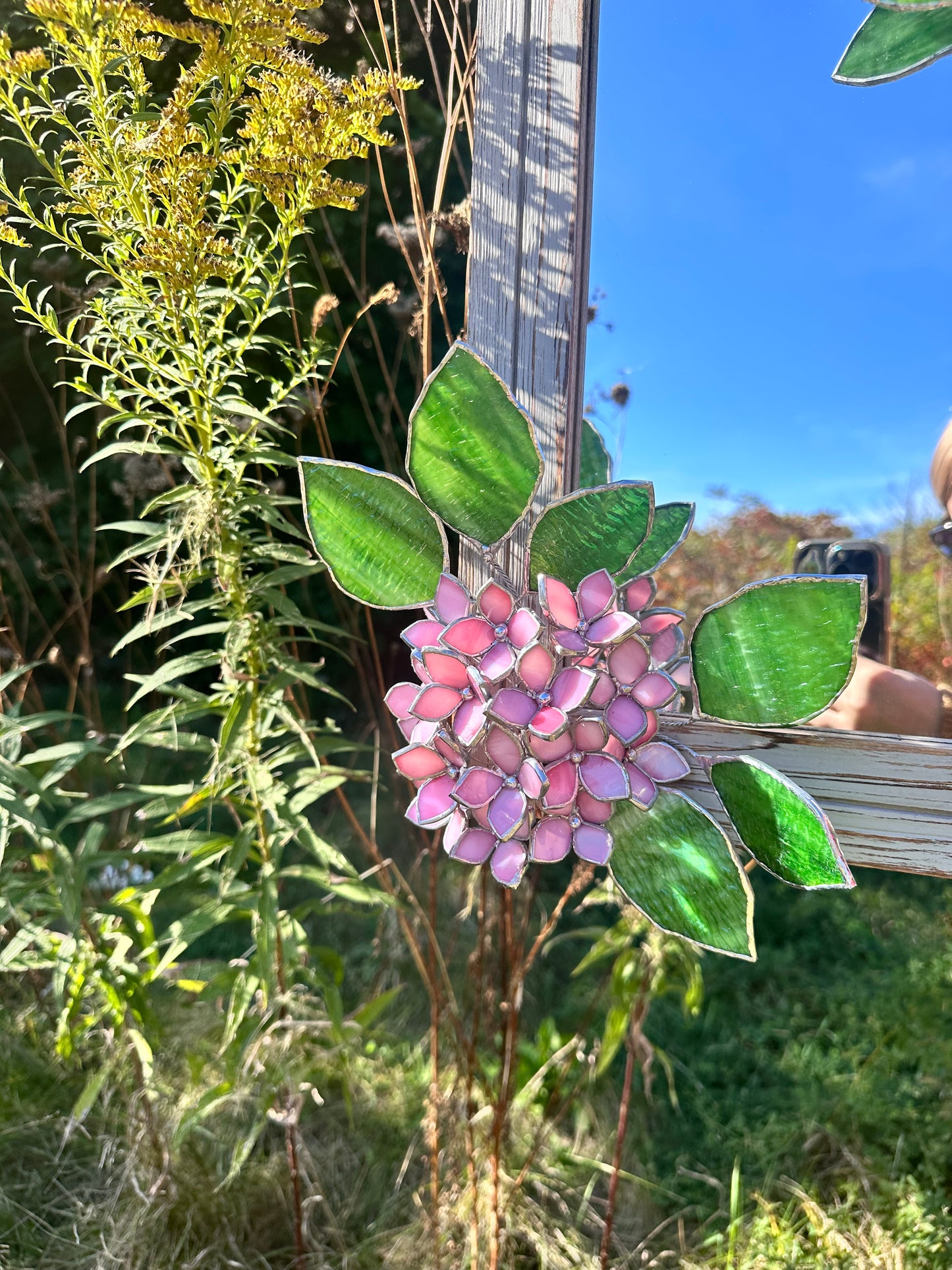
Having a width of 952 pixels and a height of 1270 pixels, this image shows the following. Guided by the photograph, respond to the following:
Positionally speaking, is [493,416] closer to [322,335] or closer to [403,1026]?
[322,335]

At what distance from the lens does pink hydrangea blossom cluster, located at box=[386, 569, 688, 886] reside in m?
0.54

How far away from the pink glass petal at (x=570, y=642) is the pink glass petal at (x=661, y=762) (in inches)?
3.5

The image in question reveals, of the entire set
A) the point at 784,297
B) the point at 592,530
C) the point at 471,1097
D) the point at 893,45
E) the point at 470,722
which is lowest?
the point at 471,1097

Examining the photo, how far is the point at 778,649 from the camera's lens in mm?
544

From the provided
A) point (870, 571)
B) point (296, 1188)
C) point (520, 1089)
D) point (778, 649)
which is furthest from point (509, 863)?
point (520, 1089)

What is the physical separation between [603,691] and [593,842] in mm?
109

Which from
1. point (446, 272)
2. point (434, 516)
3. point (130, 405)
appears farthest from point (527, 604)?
point (446, 272)

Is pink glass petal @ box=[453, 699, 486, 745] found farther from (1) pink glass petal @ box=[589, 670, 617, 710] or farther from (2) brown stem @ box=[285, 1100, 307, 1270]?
(2) brown stem @ box=[285, 1100, 307, 1270]

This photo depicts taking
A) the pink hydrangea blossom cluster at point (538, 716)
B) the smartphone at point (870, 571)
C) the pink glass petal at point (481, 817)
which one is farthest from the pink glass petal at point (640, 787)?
the smartphone at point (870, 571)

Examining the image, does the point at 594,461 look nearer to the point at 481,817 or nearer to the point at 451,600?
the point at 451,600

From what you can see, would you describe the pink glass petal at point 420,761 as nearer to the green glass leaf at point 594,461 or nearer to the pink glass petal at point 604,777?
the pink glass petal at point 604,777

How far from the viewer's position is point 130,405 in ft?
3.84

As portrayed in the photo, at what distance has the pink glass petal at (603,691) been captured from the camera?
0.54 metres

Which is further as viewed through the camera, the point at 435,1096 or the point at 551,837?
the point at 435,1096
